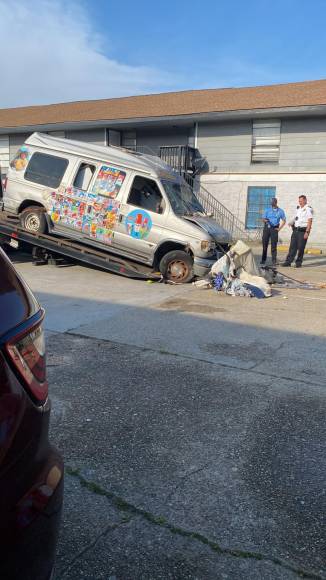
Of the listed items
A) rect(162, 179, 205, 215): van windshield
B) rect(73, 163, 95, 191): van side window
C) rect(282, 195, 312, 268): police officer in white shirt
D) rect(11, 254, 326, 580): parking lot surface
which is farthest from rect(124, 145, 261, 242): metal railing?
rect(11, 254, 326, 580): parking lot surface

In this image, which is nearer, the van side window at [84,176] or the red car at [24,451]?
the red car at [24,451]

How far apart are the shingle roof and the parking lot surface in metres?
13.1

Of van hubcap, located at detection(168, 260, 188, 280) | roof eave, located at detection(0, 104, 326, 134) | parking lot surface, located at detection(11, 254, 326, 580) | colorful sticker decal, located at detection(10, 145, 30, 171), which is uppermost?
roof eave, located at detection(0, 104, 326, 134)

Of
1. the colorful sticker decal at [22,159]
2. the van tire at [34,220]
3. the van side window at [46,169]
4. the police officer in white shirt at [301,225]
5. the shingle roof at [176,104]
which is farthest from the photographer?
the shingle roof at [176,104]

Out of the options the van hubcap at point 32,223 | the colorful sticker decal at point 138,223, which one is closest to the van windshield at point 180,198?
the colorful sticker decal at point 138,223

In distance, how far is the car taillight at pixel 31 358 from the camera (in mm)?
1528

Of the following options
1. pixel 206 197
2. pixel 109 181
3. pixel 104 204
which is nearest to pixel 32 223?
pixel 104 204

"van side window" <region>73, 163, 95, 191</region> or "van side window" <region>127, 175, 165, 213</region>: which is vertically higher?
"van side window" <region>73, 163, 95, 191</region>

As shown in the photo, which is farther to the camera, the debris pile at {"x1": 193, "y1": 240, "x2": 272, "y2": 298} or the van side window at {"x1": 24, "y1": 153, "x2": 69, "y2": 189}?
the van side window at {"x1": 24, "y1": 153, "x2": 69, "y2": 189}

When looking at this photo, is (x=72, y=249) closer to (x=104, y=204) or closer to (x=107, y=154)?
(x=104, y=204)

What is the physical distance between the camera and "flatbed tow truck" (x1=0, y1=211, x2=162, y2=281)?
9.89 metres

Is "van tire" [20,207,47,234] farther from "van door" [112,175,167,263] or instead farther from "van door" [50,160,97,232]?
"van door" [112,175,167,263]

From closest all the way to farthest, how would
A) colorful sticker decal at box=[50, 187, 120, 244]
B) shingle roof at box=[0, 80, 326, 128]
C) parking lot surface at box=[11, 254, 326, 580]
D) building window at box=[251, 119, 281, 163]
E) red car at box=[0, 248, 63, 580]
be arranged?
red car at box=[0, 248, 63, 580]
parking lot surface at box=[11, 254, 326, 580]
colorful sticker decal at box=[50, 187, 120, 244]
shingle roof at box=[0, 80, 326, 128]
building window at box=[251, 119, 281, 163]

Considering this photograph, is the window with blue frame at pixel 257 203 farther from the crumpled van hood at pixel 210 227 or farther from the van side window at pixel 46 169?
the van side window at pixel 46 169
